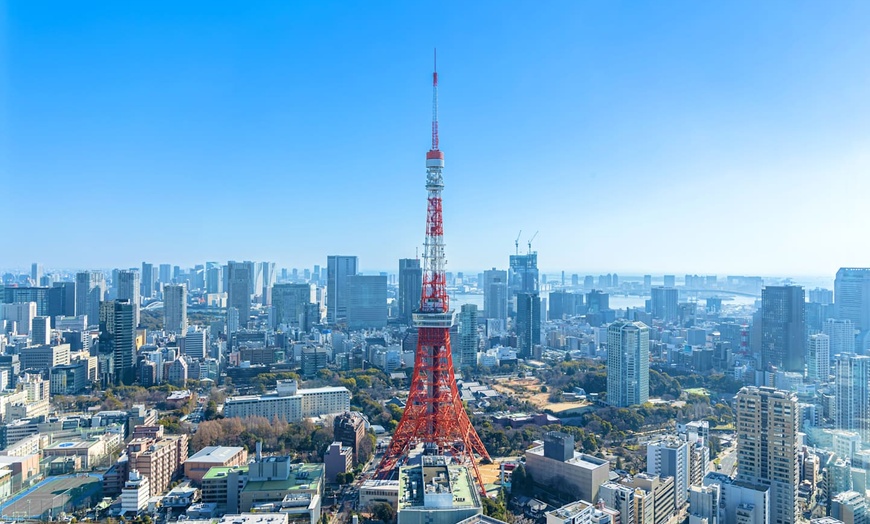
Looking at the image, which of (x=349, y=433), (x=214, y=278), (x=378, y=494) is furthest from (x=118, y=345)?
(x=214, y=278)

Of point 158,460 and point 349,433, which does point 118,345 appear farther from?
point 349,433

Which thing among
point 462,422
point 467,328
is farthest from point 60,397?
point 467,328

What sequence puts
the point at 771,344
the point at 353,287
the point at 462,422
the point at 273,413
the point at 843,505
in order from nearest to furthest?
the point at 843,505 → the point at 462,422 → the point at 273,413 → the point at 771,344 → the point at 353,287

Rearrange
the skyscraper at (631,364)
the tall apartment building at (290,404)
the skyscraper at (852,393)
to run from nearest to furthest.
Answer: the skyscraper at (852,393), the tall apartment building at (290,404), the skyscraper at (631,364)

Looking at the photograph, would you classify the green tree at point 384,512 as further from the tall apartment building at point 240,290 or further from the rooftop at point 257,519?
the tall apartment building at point 240,290

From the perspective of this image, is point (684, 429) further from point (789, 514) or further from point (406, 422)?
point (406, 422)

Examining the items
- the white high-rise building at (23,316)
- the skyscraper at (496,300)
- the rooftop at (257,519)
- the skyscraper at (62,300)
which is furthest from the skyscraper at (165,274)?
the rooftop at (257,519)
